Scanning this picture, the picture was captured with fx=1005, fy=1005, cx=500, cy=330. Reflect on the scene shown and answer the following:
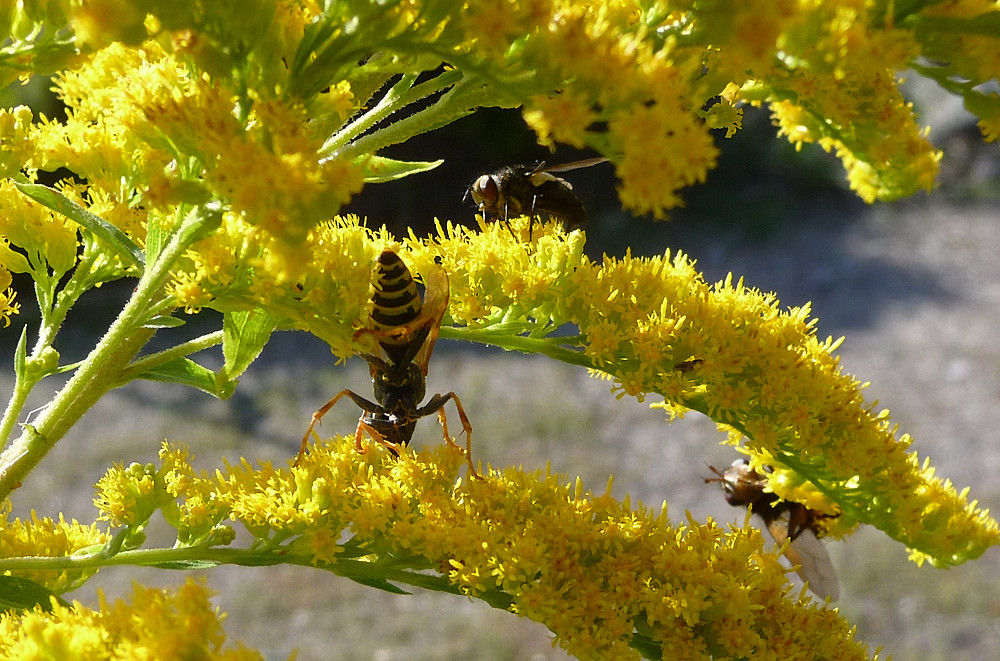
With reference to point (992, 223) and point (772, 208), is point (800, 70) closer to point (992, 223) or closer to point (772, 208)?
point (772, 208)

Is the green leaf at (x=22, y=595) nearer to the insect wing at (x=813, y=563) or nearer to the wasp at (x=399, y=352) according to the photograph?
the wasp at (x=399, y=352)

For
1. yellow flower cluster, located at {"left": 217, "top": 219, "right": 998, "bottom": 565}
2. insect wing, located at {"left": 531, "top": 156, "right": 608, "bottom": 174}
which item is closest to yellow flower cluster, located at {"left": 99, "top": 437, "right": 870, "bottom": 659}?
yellow flower cluster, located at {"left": 217, "top": 219, "right": 998, "bottom": 565}

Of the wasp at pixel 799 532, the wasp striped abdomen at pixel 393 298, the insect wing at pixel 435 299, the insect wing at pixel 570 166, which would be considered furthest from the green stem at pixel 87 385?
the wasp at pixel 799 532

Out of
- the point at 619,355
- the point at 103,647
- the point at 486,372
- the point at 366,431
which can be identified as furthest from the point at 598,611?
the point at 486,372

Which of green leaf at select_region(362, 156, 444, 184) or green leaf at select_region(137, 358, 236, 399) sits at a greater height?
green leaf at select_region(362, 156, 444, 184)

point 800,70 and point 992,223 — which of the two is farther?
point 992,223

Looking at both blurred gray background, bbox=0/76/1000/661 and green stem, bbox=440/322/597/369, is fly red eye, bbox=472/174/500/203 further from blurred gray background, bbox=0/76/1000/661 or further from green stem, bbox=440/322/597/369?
blurred gray background, bbox=0/76/1000/661
